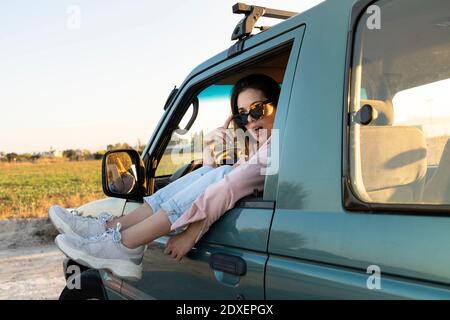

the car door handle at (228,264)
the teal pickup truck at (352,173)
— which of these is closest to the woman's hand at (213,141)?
the teal pickup truck at (352,173)

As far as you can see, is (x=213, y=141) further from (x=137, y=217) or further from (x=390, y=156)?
(x=390, y=156)

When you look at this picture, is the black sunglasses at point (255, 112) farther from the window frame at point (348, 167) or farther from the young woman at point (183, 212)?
the window frame at point (348, 167)

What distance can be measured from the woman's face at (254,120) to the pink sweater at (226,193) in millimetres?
346

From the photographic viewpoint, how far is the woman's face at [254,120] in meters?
2.47

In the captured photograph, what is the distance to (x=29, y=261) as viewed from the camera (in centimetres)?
866

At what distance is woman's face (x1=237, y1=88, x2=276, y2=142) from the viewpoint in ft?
8.11

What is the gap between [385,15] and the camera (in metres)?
1.60

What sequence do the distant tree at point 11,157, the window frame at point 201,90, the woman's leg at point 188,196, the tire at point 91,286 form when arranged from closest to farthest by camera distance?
1. the window frame at point 201,90
2. the woman's leg at point 188,196
3. the tire at point 91,286
4. the distant tree at point 11,157

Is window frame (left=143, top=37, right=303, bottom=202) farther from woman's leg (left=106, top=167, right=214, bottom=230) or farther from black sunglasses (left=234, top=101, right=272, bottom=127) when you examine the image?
woman's leg (left=106, top=167, right=214, bottom=230)

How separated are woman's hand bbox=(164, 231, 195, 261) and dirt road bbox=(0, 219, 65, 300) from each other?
441 centimetres

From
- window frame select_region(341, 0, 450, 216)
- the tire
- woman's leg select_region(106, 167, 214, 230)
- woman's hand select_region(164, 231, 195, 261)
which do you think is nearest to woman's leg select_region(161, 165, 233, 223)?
woman's hand select_region(164, 231, 195, 261)
